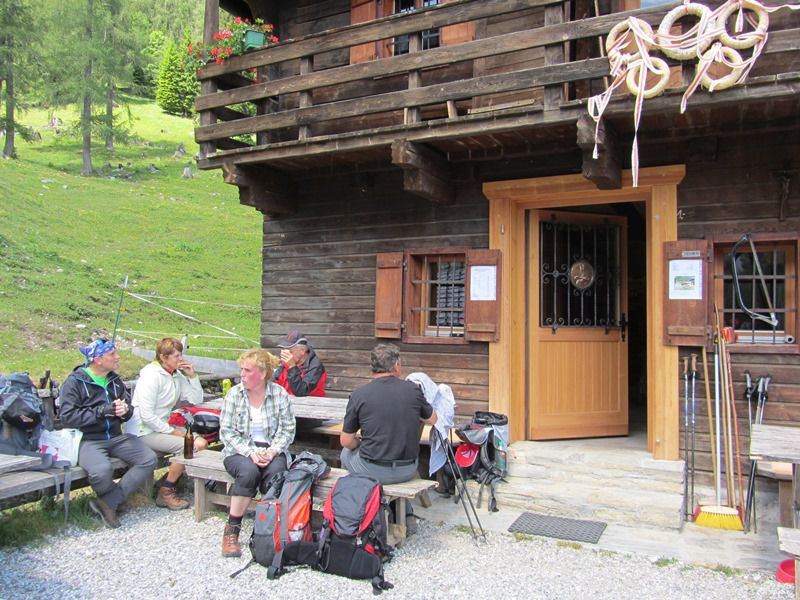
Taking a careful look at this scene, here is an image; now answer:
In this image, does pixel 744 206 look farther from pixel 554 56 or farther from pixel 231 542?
pixel 231 542

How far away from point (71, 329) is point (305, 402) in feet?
31.4

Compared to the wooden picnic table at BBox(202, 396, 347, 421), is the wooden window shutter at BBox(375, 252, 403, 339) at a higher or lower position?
higher

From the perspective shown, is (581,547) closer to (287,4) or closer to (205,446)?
(205,446)

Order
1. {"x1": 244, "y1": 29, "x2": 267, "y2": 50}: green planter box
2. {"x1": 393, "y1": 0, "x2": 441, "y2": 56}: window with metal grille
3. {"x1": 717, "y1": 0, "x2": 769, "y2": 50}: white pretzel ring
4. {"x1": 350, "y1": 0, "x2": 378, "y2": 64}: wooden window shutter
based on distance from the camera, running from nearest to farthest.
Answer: {"x1": 717, "y1": 0, "x2": 769, "y2": 50}: white pretzel ring → {"x1": 244, "y1": 29, "x2": 267, "y2": 50}: green planter box → {"x1": 393, "y1": 0, "x2": 441, "y2": 56}: window with metal grille → {"x1": 350, "y1": 0, "x2": 378, "y2": 64}: wooden window shutter

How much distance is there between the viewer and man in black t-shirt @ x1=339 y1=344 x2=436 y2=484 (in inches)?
187

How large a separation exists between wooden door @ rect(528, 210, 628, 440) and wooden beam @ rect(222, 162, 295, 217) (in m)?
2.91

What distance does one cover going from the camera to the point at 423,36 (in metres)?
7.44

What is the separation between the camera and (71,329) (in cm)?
1405

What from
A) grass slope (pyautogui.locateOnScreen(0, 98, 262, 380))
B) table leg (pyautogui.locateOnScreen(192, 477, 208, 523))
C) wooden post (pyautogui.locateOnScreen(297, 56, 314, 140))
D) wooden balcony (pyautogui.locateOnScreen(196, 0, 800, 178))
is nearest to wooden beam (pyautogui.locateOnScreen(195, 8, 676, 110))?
wooden balcony (pyautogui.locateOnScreen(196, 0, 800, 178))

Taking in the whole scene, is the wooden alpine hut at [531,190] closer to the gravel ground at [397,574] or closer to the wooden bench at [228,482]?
the gravel ground at [397,574]

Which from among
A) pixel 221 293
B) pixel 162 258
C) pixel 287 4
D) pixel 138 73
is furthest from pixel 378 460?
pixel 138 73

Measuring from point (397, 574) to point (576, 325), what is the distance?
3.79 m

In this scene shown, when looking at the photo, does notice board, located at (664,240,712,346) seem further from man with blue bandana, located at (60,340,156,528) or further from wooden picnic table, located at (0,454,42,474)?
wooden picnic table, located at (0,454,42,474)

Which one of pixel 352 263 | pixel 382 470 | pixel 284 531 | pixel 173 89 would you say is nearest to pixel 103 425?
pixel 284 531
